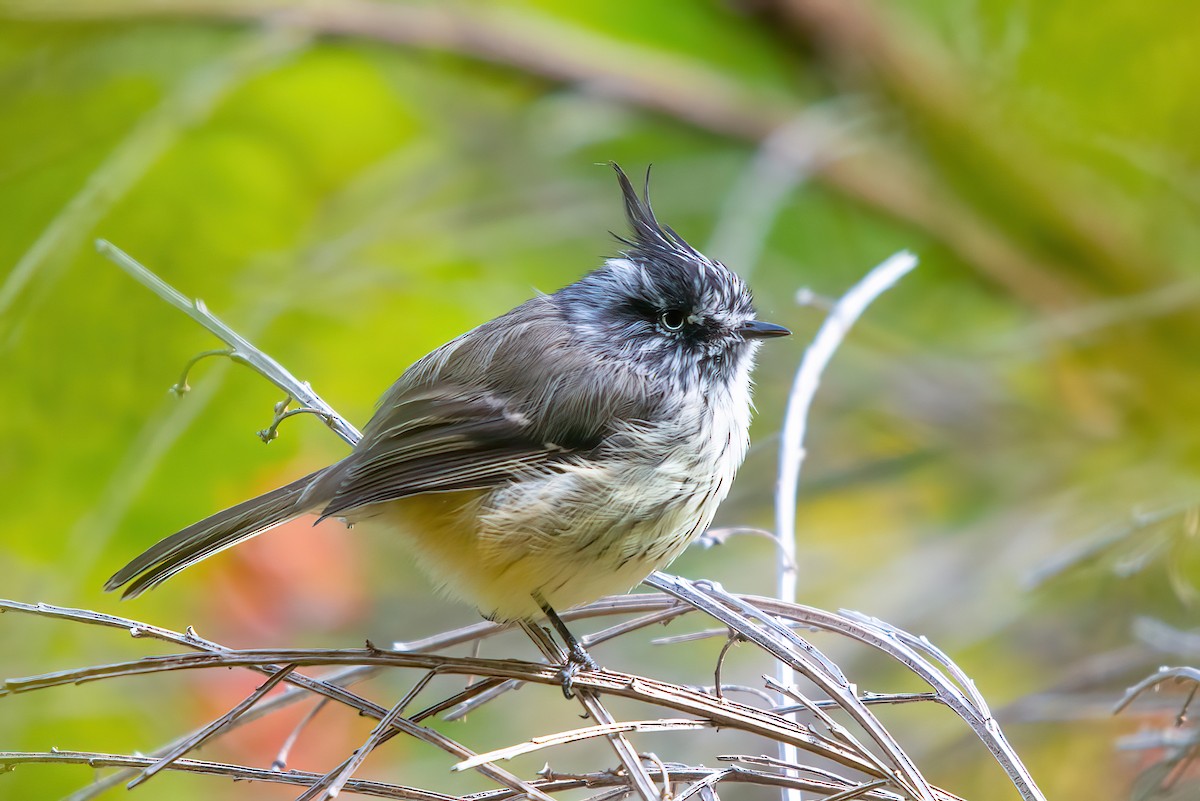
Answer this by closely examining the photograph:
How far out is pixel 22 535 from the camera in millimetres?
2598

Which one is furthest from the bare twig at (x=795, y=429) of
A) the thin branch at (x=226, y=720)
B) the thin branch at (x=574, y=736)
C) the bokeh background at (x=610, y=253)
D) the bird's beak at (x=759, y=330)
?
the thin branch at (x=226, y=720)

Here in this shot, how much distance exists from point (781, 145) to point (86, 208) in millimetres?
2100

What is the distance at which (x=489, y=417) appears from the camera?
6.62 ft

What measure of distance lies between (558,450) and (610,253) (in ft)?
2.30

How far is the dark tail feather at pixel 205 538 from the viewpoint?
5.84 ft

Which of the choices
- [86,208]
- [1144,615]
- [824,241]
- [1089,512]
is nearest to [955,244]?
[824,241]

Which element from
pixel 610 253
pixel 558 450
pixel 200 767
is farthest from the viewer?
pixel 610 253

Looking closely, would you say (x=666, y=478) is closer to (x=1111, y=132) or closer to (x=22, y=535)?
(x=22, y=535)

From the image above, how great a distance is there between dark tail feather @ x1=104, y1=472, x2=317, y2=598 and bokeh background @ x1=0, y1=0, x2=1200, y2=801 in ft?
1.06

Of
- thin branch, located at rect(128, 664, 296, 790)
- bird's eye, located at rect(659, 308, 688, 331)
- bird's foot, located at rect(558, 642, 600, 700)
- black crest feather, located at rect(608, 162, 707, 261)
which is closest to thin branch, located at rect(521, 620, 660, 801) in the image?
bird's foot, located at rect(558, 642, 600, 700)

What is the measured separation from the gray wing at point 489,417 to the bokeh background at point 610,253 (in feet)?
1.59

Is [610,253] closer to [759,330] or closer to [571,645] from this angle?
[759,330]

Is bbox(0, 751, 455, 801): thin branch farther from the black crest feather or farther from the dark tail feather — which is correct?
the black crest feather

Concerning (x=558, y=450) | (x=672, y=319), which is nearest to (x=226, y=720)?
(x=558, y=450)
